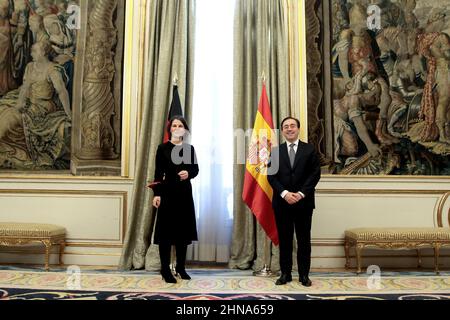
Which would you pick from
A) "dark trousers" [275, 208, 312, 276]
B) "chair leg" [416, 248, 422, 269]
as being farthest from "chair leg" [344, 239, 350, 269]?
"dark trousers" [275, 208, 312, 276]

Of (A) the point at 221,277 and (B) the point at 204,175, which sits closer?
(A) the point at 221,277

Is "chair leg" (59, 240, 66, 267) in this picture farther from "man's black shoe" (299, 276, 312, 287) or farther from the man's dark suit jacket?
"man's black shoe" (299, 276, 312, 287)

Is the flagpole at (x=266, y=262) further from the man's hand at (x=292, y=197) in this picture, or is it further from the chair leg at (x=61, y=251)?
the chair leg at (x=61, y=251)

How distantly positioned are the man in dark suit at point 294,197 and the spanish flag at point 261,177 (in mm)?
412

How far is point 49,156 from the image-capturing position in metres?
5.18

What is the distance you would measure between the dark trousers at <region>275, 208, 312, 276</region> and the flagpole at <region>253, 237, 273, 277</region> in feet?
1.75

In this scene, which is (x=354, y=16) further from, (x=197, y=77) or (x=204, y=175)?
(x=204, y=175)

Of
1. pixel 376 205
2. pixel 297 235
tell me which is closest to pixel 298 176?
pixel 297 235

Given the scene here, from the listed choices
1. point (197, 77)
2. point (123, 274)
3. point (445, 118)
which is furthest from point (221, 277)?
point (445, 118)

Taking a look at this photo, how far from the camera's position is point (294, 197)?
150 inches

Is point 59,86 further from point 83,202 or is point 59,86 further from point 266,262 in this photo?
point 266,262

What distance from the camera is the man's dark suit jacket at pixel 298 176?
12.9 ft

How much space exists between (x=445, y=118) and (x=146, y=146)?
3.88 meters
